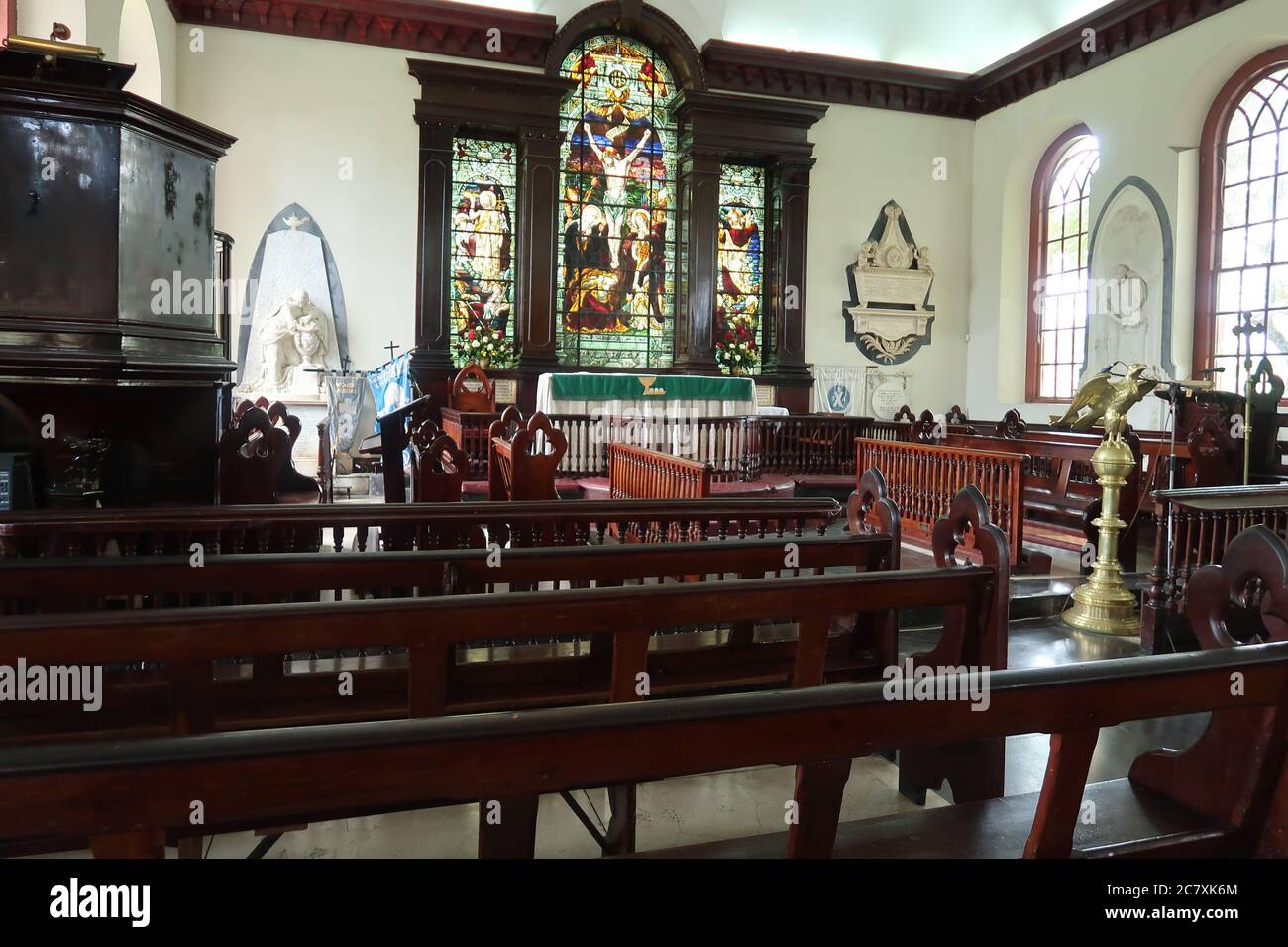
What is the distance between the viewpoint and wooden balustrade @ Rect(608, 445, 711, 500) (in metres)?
5.01

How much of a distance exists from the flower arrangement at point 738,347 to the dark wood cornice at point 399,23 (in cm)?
420

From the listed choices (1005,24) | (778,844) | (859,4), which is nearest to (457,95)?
(859,4)

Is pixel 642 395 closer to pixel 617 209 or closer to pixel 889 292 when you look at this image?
pixel 617 209

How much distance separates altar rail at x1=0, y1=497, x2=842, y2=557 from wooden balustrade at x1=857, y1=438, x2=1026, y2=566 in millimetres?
2274

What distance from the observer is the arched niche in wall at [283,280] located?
9805mm

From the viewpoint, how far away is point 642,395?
913 centimetres

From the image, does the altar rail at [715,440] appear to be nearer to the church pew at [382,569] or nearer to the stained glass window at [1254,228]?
the stained glass window at [1254,228]

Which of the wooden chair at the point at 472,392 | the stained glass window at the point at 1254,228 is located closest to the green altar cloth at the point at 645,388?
the wooden chair at the point at 472,392

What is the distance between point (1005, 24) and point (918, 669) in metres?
12.3

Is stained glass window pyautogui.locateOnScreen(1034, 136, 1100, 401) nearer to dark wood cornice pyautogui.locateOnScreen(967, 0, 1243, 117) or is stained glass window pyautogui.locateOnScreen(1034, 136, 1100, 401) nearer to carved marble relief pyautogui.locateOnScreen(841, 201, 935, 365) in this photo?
dark wood cornice pyautogui.locateOnScreen(967, 0, 1243, 117)

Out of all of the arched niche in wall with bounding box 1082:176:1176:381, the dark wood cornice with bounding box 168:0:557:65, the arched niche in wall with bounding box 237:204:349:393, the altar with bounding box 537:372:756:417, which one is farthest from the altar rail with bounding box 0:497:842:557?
the dark wood cornice with bounding box 168:0:557:65
